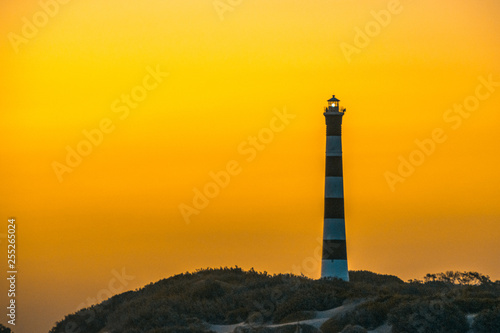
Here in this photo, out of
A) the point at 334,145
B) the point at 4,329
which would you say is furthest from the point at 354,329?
the point at 4,329

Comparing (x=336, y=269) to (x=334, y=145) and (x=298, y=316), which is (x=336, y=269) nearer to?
(x=334, y=145)

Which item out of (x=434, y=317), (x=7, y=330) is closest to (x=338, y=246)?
(x=434, y=317)

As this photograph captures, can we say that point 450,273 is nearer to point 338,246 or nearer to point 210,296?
point 338,246

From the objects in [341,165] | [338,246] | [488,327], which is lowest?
[488,327]

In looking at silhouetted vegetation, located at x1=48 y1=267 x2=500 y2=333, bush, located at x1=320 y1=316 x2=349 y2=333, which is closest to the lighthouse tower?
silhouetted vegetation, located at x1=48 y1=267 x2=500 y2=333

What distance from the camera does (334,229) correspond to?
151 feet

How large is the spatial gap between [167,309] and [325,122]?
1362 cm

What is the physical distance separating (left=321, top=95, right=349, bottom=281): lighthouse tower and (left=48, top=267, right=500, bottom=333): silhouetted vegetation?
1.88 m

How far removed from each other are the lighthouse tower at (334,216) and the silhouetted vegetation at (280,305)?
188cm

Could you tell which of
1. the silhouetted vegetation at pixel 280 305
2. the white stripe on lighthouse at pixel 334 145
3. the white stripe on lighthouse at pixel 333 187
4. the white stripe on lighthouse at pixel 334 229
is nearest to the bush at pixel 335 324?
the silhouetted vegetation at pixel 280 305

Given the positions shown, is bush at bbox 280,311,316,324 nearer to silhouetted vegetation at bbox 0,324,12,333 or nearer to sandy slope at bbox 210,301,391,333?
sandy slope at bbox 210,301,391,333

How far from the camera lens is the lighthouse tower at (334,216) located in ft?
151

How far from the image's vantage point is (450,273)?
5250 centimetres

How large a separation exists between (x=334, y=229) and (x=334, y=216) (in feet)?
2.17
